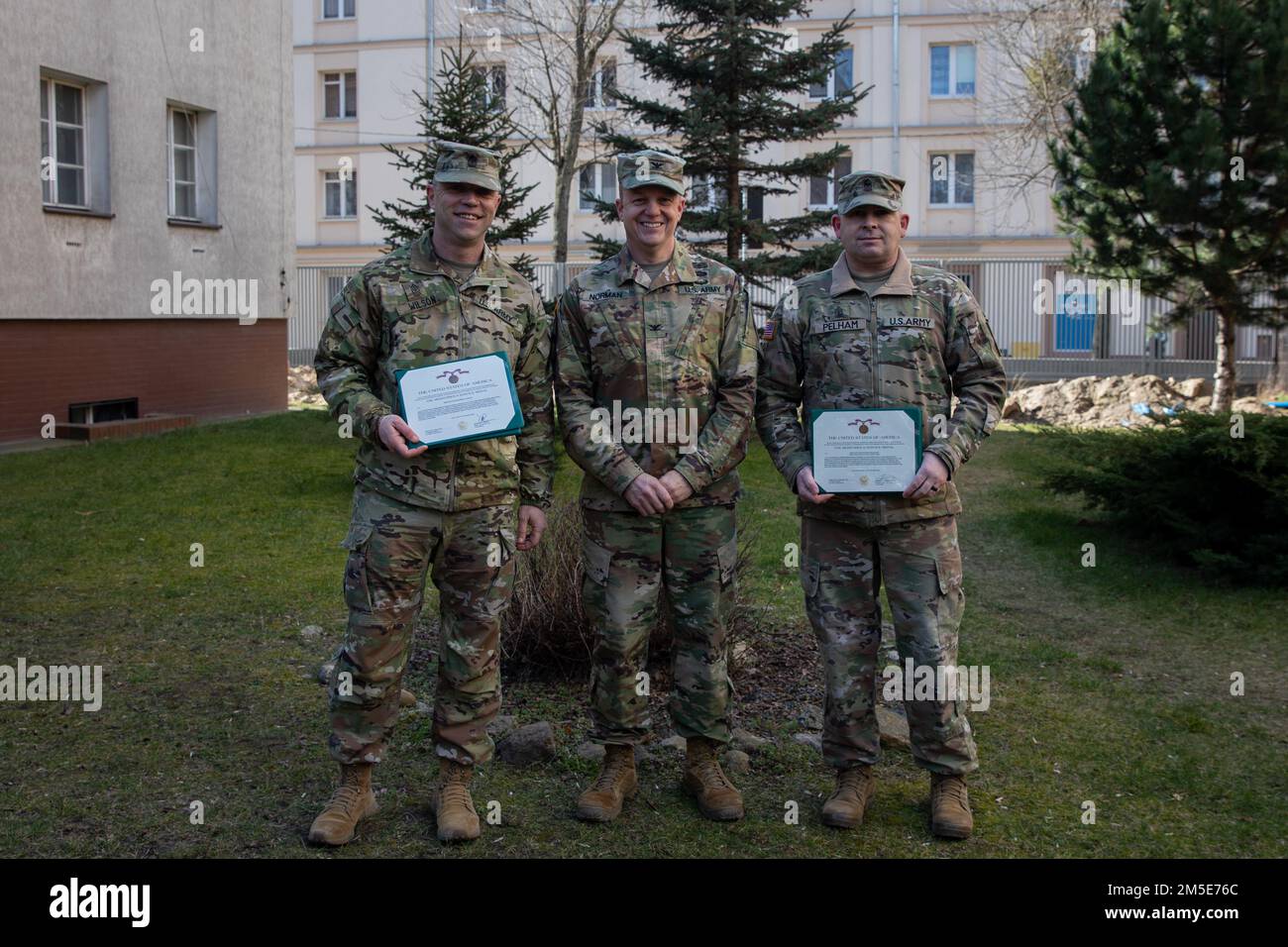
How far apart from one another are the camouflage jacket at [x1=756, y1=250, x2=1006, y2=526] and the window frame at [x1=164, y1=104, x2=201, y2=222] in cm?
1452

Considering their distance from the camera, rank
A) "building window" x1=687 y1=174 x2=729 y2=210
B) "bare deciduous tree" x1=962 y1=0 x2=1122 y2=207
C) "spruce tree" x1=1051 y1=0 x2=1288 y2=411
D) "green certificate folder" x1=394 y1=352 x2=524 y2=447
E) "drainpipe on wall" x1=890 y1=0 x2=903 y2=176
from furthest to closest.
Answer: "drainpipe on wall" x1=890 y1=0 x2=903 y2=176 < "bare deciduous tree" x1=962 y1=0 x2=1122 y2=207 < "spruce tree" x1=1051 y1=0 x2=1288 y2=411 < "building window" x1=687 y1=174 x2=729 y2=210 < "green certificate folder" x1=394 y1=352 x2=524 y2=447

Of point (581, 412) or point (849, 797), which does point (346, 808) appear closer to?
point (581, 412)

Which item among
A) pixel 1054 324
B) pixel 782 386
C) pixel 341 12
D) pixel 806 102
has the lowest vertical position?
pixel 782 386

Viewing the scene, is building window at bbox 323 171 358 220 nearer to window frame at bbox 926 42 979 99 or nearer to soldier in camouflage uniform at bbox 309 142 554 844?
window frame at bbox 926 42 979 99

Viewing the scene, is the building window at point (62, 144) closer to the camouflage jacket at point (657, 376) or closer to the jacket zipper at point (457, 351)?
the jacket zipper at point (457, 351)

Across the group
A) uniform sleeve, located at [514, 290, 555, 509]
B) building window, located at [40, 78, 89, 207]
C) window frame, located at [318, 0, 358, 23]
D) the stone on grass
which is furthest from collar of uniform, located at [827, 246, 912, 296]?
window frame, located at [318, 0, 358, 23]

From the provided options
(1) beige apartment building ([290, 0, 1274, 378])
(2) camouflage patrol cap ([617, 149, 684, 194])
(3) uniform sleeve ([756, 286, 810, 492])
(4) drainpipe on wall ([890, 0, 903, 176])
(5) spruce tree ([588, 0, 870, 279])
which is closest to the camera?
(2) camouflage patrol cap ([617, 149, 684, 194])

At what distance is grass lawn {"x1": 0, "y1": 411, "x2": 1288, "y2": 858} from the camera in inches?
185

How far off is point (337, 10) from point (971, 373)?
37566 millimetres

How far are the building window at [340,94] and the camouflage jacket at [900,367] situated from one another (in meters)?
Result: 36.1

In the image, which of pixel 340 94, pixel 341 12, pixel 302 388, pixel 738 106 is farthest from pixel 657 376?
pixel 341 12

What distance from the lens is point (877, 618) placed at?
4930 mm

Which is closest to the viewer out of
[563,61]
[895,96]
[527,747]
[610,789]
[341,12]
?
[610,789]

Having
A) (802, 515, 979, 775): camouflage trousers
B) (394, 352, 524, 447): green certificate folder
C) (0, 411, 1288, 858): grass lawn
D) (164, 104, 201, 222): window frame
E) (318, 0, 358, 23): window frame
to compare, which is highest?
(318, 0, 358, 23): window frame
